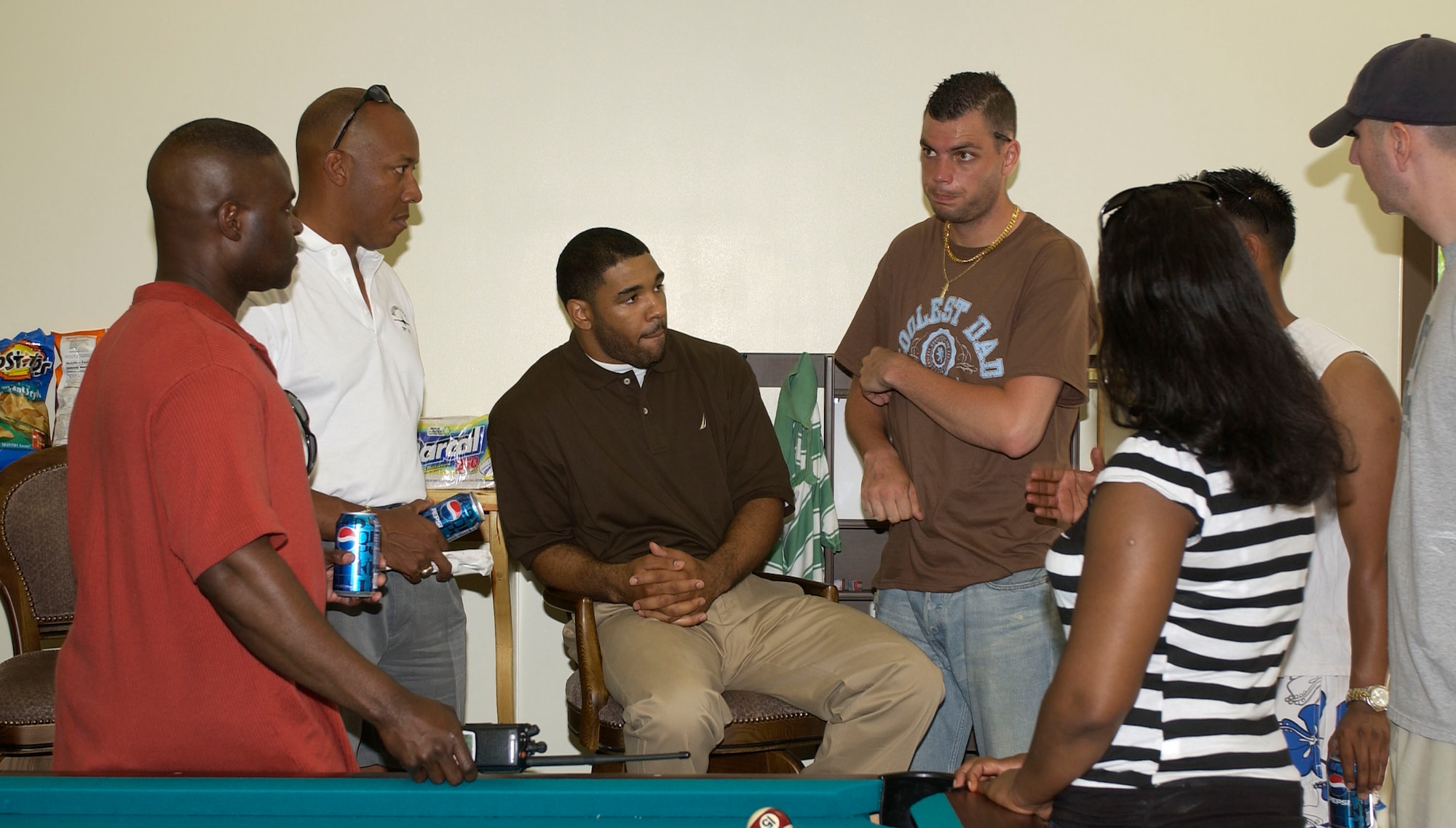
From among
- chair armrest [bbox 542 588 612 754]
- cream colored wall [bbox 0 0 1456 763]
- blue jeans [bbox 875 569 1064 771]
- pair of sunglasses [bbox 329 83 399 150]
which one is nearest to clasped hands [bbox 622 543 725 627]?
chair armrest [bbox 542 588 612 754]

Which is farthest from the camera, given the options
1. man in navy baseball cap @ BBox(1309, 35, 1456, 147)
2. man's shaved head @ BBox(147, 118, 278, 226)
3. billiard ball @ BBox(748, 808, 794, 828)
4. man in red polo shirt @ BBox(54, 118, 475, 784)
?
man in navy baseball cap @ BBox(1309, 35, 1456, 147)

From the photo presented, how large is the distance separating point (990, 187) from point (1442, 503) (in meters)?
1.39

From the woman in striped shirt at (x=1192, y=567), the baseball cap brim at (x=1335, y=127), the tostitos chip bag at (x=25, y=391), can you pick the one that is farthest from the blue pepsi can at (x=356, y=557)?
the tostitos chip bag at (x=25, y=391)

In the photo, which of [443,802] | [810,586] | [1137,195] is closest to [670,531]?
[810,586]

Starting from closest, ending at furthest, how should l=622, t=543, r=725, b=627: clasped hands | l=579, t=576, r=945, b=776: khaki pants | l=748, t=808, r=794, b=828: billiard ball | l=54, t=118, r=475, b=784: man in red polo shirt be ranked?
1. l=748, t=808, r=794, b=828: billiard ball
2. l=54, t=118, r=475, b=784: man in red polo shirt
3. l=579, t=576, r=945, b=776: khaki pants
4. l=622, t=543, r=725, b=627: clasped hands

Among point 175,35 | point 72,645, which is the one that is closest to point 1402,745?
point 72,645

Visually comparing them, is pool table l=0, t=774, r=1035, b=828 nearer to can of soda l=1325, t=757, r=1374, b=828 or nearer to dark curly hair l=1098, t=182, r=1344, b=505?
dark curly hair l=1098, t=182, r=1344, b=505

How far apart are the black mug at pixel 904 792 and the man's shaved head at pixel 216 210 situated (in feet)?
4.52

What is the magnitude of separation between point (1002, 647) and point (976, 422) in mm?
563

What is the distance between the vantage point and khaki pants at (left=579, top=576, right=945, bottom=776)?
110 inches

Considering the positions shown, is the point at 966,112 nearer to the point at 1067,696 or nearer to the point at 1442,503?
the point at 1442,503

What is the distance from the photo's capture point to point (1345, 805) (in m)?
2.19

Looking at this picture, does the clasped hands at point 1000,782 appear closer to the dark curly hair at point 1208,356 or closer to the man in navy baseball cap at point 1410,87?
the dark curly hair at point 1208,356

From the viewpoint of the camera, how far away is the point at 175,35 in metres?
3.96
